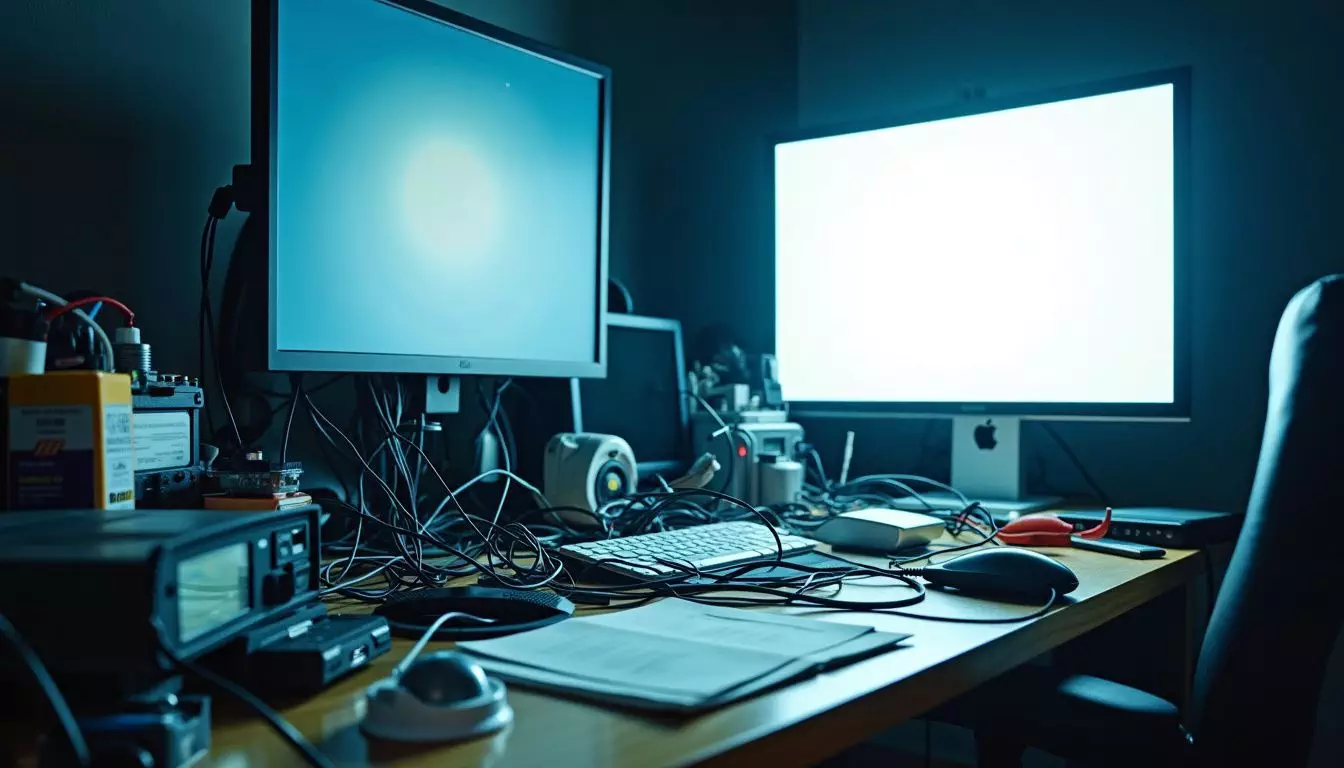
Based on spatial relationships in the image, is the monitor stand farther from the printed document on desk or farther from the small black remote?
the printed document on desk

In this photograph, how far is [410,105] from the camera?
41.3 inches

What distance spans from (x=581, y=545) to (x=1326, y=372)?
639 millimetres

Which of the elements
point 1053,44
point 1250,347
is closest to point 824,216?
point 1053,44

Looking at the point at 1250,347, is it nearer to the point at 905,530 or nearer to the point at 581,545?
the point at 905,530

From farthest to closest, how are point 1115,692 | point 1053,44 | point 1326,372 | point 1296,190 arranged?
point 1053,44 < point 1296,190 < point 1115,692 < point 1326,372

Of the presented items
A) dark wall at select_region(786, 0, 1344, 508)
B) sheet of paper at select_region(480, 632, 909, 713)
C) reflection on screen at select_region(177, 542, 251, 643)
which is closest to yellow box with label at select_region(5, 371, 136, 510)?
reflection on screen at select_region(177, 542, 251, 643)

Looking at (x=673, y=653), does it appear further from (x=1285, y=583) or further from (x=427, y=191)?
(x=427, y=191)

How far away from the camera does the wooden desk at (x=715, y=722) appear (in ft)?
1.50

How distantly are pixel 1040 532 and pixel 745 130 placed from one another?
1.08 metres

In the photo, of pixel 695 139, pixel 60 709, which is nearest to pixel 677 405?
pixel 695 139

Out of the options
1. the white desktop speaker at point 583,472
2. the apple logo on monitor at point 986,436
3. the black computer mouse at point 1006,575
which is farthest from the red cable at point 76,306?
the apple logo on monitor at point 986,436

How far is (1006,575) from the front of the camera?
84 cm

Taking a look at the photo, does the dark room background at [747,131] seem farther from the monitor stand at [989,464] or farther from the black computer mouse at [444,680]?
the black computer mouse at [444,680]

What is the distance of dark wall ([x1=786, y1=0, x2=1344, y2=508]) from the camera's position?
1489mm
